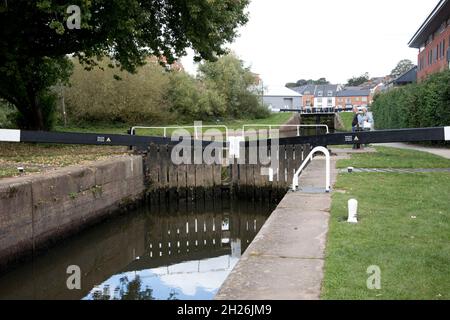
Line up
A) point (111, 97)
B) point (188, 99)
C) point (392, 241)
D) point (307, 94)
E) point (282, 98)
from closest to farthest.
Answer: point (392, 241) → point (111, 97) → point (188, 99) → point (282, 98) → point (307, 94)

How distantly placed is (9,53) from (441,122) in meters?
15.1

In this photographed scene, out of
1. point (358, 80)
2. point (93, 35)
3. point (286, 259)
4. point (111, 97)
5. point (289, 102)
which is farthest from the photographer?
point (358, 80)

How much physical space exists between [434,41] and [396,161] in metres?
26.9

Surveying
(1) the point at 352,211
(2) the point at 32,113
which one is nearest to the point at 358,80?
(2) the point at 32,113

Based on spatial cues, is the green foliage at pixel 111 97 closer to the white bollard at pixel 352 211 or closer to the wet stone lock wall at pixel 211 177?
the wet stone lock wall at pixel 211 177

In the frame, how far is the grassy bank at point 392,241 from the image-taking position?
165 inches

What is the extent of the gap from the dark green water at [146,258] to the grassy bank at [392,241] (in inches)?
91.4

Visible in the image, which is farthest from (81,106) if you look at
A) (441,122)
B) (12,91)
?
(441,122)

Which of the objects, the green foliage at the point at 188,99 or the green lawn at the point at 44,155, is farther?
the green foliage at the point at 188,99

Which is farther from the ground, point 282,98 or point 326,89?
point 326,89

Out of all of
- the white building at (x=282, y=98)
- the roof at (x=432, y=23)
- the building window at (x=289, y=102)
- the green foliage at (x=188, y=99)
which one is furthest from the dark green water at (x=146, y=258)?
the building window at (x=289, y=102)

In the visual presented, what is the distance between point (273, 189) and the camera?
14.6 metres

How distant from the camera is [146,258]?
9.39 m

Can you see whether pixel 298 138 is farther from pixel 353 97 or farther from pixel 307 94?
pixel 353 97
